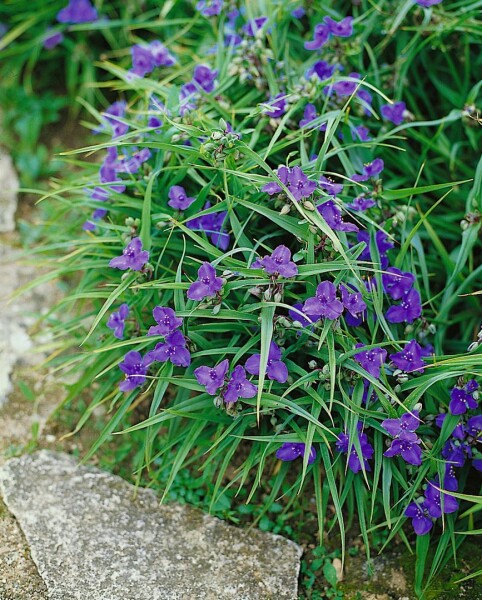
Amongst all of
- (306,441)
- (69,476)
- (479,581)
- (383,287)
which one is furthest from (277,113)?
(479,581)

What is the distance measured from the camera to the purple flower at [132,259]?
198 cm

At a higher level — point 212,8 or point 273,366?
point 212,8

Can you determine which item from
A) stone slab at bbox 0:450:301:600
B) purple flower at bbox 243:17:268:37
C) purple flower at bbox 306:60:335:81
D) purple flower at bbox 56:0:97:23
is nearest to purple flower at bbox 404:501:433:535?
stone slab at bbox 0:450:301:600

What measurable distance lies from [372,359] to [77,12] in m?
2.22

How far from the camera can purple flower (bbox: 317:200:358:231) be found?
1919 millimetres

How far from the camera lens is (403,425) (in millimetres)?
1812

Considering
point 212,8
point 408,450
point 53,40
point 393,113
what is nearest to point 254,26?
point 212,8

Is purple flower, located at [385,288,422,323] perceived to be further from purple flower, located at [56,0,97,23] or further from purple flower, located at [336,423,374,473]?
purple flower, located at [56,0,97,23]

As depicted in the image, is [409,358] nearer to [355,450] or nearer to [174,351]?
[355,450]

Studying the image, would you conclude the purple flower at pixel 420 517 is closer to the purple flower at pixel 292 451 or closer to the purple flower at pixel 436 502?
the purple flower at pixel 436 502

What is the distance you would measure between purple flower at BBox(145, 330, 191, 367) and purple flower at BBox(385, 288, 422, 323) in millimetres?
573

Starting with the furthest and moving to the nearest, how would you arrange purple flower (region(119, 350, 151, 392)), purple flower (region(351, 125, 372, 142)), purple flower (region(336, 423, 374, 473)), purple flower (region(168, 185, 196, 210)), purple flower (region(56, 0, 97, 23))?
1. purple flower (region(56, 0, 97, 23))
2. purple flower (region(351, 125, 372, 142))
3. purple flower (region(168, 185, 196, 210))
4. purple flower (region(119, 350, 151, 392))
5. purple flower (region(336, 423, 374, 473))

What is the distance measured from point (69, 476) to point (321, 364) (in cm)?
85

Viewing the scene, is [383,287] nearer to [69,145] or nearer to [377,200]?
[377,200]
